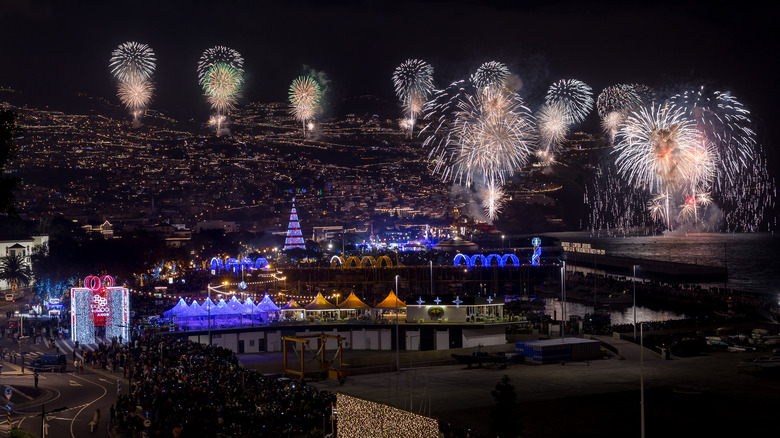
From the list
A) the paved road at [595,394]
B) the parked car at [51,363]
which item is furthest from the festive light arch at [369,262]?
the parked car at [51,363]

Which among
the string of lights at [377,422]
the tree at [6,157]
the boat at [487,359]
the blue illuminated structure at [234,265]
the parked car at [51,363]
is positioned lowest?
the boat at [487,359]

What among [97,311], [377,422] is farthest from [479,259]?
[377,422]

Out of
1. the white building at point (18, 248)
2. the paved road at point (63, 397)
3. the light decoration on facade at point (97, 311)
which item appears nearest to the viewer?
the paved road at point (63, 397)

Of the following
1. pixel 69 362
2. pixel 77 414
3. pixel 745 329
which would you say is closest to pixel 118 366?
pixel 69 362

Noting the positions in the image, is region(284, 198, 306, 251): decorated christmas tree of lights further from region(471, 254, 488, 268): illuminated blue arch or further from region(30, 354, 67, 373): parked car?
region(30, 354, 67, 373): parked car

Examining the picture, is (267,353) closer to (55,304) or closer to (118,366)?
(118,366)

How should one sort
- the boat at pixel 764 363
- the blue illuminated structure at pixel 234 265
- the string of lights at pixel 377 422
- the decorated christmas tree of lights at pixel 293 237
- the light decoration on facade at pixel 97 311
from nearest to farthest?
1. the string of lights at pixel 377 422
2. the boat at pixel 764 363
3. the light decoration on facade at pixel 97 311
4. the blue illuminated structure at pixel 234 265
5. the decorated christmas tree of lights at pixel 293 237

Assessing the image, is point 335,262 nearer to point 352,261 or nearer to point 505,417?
point 352,261

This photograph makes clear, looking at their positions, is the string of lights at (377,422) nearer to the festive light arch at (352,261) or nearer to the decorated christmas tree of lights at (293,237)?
the festive light arch at (352,261)

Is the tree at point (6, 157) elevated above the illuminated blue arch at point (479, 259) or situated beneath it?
elevated above
